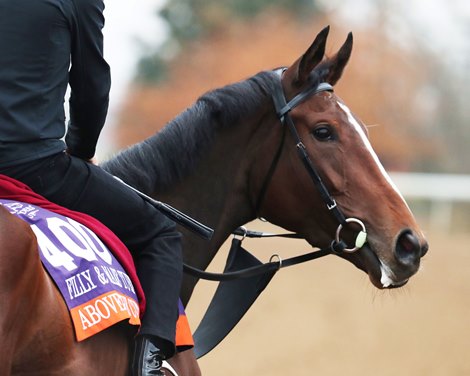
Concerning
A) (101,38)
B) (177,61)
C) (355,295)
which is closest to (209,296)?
(355,295)

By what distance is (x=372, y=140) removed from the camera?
2723 centimetres

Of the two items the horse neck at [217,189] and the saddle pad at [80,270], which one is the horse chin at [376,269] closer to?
the horse neck at [217,189]

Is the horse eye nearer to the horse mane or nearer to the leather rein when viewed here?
the leather rein

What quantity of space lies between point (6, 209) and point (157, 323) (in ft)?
2.64

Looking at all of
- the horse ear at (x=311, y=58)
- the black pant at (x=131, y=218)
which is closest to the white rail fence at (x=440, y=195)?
the horse ear at (x=311, y=58)

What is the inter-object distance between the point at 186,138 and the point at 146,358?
3.40 ft

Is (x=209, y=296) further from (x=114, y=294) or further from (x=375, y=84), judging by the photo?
(x=375, y=84)

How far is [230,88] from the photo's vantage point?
403 cm

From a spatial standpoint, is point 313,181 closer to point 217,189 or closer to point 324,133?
point 324,133

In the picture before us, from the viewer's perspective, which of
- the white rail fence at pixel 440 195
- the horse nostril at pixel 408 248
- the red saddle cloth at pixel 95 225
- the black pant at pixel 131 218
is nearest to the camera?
the red saddle cloth at pixel 95 225

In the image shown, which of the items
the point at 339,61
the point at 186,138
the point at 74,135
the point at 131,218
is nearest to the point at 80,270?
the point at 131,218

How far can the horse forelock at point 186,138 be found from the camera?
12.4 ft

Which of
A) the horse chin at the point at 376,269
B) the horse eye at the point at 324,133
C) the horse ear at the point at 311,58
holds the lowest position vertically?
the horse chin at the point at 376,269

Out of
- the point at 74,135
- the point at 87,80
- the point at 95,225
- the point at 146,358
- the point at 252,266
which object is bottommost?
the point at 252,266
